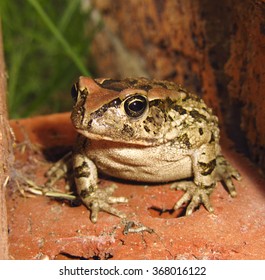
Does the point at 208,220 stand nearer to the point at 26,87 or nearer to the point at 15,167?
the point at 15,167

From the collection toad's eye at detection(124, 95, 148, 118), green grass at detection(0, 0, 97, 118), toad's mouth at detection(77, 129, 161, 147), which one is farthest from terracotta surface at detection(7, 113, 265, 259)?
green grass at detection(0, 0, 97, 118)

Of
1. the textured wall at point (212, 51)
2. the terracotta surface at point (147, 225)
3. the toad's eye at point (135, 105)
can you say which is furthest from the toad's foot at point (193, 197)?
the toad's eye at point (135, 105)

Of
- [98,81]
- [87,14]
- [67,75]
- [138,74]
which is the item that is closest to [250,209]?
[98,81]

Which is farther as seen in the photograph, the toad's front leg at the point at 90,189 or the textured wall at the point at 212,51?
the textured wall at the point at 212,51

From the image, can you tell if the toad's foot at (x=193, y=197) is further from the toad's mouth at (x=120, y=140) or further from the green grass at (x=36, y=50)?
the green grass at (x=36, y=50)

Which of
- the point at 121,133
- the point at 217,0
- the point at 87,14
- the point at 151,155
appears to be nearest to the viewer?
the point at 121,133

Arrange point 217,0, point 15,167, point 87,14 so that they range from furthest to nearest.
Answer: point 87,14
point 217,0
point 15,167

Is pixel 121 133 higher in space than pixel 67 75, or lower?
higher
